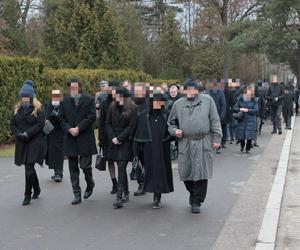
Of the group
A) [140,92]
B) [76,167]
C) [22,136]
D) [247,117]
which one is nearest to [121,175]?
[76,167]

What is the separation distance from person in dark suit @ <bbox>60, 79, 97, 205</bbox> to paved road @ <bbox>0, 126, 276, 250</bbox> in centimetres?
63

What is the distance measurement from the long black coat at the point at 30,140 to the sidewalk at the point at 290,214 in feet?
11.5

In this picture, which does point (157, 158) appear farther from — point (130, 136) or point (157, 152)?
point (130, 136)

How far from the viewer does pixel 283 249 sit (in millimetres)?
5977

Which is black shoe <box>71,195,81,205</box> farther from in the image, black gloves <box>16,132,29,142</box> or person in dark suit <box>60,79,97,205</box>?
black gloves <box>16,132,29,142</box>

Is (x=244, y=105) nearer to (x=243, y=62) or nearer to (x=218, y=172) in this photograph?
(x=218, y=172)

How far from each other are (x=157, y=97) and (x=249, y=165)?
4973 mm

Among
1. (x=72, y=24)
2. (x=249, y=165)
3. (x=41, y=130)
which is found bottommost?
(x=249, y=165)

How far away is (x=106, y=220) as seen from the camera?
7246 mm

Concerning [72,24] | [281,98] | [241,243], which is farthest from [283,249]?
[72,24]

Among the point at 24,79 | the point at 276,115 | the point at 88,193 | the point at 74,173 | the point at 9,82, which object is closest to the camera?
the point at 74,173

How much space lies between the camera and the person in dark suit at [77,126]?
8.04 meters

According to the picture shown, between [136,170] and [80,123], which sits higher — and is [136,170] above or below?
below

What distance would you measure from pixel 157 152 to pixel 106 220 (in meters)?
1.22
